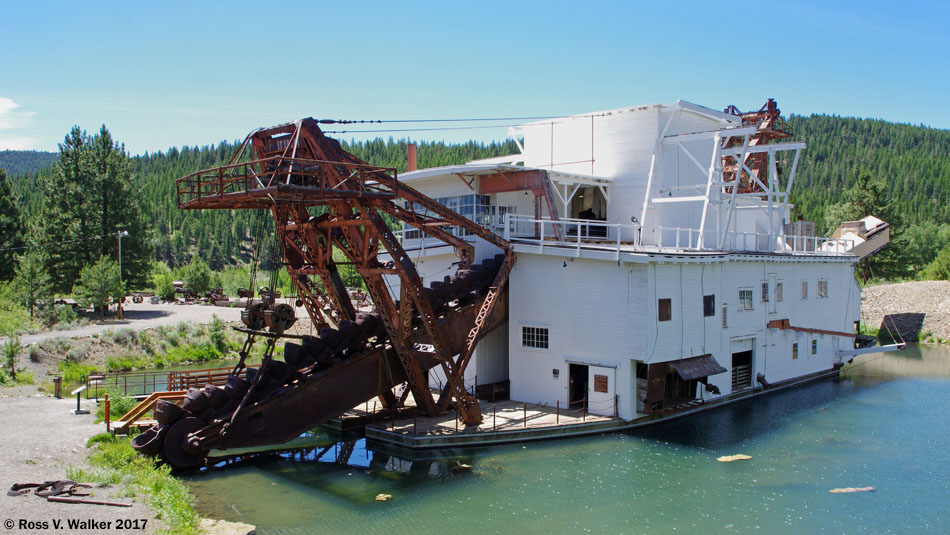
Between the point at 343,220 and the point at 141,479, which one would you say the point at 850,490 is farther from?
the point at 141,479

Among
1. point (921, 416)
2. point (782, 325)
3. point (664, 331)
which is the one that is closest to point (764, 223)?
point (782, 325)

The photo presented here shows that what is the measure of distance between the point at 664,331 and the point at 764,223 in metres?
19.1

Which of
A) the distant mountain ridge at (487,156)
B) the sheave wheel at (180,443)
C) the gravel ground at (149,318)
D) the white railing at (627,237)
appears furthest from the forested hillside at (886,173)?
the sheave wheel at (180,443)

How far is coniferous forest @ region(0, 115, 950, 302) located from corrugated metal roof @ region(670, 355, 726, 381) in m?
42.9

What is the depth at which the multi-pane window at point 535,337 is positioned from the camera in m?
23.9

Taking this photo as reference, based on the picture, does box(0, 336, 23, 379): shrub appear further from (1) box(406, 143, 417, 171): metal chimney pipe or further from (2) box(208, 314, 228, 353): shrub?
(1) box(406, 143, 417, 171): metal chimney pipe

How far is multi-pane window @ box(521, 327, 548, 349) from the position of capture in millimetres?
23859

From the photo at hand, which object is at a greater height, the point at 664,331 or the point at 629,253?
the point at 629,253

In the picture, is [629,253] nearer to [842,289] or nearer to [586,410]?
[586,410]

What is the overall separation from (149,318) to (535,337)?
1359 inches

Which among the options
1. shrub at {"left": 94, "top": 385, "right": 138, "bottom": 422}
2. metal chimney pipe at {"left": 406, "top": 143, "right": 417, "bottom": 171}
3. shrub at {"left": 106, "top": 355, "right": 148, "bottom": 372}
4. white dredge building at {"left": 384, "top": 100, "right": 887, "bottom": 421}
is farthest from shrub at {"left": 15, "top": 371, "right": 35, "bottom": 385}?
metal chimney pipe at {"left": 406, "top": 143, "right": 417, "bottom": 171}

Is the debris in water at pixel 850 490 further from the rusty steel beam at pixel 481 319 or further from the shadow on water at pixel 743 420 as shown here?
the rusty steel beam at pixel 481 319

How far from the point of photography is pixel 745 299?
27.6 meters

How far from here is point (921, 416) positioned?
25.2 m
